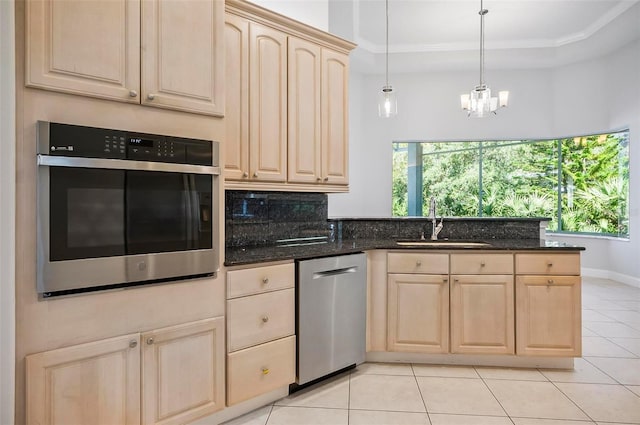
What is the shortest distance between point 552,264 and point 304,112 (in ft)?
6.77

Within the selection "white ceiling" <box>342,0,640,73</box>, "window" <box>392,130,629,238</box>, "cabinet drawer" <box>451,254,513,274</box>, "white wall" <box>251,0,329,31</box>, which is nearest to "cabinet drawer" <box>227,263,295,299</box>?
"cabinet drawer" <box>451,254,513,274</box>

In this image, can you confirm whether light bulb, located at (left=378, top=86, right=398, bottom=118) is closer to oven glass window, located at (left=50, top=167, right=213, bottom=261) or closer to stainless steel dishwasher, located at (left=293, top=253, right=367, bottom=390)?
stainless steel dishwasher, located at (left=293, top=253, right=367, bottom=390)

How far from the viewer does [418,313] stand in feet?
9.36

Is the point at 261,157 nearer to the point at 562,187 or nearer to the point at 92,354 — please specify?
the point at 92,354

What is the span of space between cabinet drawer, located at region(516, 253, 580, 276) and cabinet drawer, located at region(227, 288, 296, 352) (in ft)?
5.67

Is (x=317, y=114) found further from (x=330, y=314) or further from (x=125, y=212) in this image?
(x=125, y=212)

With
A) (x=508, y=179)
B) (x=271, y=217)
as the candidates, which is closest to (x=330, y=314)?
(x=271, y=217)

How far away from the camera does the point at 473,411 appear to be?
2260mm

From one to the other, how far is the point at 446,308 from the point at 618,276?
4854 millimetres

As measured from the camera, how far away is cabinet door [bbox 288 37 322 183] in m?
2.72

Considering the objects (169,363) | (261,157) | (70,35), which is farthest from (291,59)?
(169,363)

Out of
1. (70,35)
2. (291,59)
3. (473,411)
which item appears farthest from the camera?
(291,59)

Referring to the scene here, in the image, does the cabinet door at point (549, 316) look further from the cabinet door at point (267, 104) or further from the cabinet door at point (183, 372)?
the cabinet door at point (183, 372)
